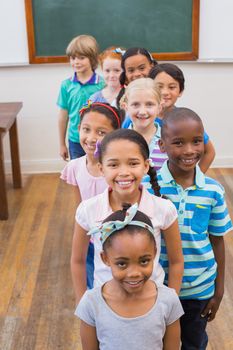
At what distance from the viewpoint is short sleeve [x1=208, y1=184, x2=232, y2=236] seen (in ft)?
5.48

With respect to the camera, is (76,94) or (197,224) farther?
(76,94)

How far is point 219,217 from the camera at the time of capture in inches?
66.2

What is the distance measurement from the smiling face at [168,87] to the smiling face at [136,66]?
12.9 inches

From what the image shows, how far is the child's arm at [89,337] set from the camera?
→ 4.59 ft

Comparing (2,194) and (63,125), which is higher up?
(63,125)

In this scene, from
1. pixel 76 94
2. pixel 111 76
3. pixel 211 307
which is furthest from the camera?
pixel 76 94

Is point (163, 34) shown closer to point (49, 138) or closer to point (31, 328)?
point (49, 138)

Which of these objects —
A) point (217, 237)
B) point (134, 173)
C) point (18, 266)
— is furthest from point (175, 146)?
point (18, 266)

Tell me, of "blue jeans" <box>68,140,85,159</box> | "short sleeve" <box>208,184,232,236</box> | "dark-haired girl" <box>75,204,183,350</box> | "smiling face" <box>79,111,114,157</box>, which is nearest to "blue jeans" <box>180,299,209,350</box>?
"short sleeve" <box>208,184,232,236</box>

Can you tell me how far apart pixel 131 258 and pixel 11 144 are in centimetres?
351

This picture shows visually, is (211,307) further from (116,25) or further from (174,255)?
(116,25)

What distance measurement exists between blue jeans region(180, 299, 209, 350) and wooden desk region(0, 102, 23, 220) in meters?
2.45

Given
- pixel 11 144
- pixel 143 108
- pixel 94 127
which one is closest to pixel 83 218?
pixel 94 127

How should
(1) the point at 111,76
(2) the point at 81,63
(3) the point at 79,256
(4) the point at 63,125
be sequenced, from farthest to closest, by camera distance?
(4) the point at 63,125 → (2) the point at 81,63 → (1) the point at 111,76 → (3) the point at 79,256
